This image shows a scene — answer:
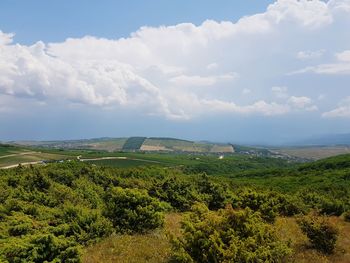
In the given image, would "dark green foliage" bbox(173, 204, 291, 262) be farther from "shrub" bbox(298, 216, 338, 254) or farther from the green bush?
the green bush

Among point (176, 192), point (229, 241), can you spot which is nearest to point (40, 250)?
point (229, 241)

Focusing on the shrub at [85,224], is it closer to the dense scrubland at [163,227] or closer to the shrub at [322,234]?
the dense scrubland at [163,227]

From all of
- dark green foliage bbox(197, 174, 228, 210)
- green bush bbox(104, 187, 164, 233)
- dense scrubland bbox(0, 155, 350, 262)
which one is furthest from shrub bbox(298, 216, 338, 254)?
dark green foliage bbox(197, 174, 228, 210)

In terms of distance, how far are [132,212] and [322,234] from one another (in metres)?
8.76

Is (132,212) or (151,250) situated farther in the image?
(132,212)

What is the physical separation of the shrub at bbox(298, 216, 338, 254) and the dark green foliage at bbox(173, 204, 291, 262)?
3.50m

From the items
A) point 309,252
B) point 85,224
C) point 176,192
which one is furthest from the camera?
point 176,192

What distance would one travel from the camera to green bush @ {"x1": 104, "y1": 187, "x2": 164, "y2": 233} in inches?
722

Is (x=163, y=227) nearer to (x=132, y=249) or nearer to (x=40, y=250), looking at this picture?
(x=132, y=249)

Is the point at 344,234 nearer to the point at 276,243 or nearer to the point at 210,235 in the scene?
the point at 276,243

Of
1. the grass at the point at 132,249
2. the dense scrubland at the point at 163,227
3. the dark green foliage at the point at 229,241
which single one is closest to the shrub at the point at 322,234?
the dense scrubland at the point at 163,227

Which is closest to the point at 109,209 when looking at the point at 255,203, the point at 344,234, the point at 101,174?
the point at 255,203

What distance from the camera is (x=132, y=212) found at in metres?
18.5

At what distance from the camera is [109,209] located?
1900 cm
